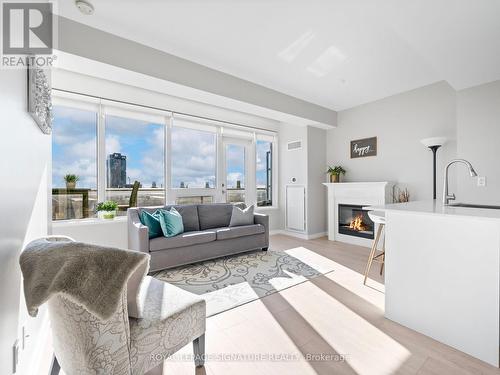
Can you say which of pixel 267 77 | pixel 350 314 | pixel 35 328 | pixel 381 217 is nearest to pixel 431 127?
pixel 381 217

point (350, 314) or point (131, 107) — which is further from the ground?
point (131, 107)

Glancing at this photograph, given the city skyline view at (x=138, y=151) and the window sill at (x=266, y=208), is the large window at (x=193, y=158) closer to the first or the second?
the city skyline view at (x=138, y=151)

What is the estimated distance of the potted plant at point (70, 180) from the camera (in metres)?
3.49

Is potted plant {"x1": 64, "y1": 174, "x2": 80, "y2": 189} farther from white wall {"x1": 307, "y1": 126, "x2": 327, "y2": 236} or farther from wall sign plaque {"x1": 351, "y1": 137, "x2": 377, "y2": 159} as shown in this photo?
wall sign plaque {"x1": 351, "y1": 137, "x2": 377, "y2": 159}

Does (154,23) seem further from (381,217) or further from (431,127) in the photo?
(431,127)

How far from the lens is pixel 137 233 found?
3.07 metres

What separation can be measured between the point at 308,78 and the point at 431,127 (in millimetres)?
2173

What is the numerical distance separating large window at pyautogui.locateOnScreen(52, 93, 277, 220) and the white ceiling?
1.50 metres

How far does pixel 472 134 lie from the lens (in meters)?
3.00

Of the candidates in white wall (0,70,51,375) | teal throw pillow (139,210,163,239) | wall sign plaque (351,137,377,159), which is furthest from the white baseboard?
white wall (0,70,51,375)

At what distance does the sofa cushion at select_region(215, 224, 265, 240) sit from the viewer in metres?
3.63

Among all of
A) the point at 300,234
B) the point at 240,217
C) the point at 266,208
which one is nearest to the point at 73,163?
the point at 240,217

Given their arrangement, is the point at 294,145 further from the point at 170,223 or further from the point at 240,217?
the point at 170,223

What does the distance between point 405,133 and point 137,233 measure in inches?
179
